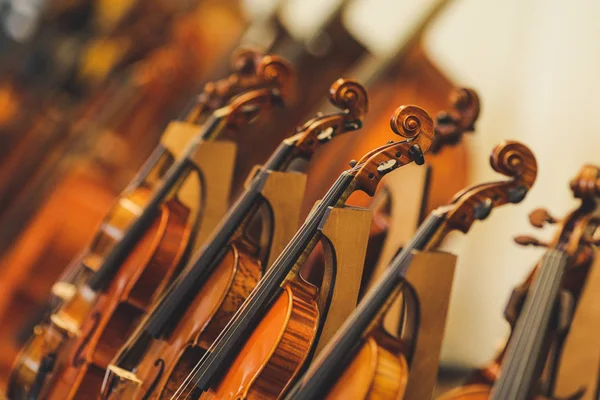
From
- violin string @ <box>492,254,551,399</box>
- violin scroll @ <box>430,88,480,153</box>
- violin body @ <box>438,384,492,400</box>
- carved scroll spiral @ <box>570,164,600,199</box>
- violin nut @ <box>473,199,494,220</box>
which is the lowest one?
violin body @ <box>438,384,492,400</box>

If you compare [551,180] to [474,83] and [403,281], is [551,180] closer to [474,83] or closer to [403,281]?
[474,83]

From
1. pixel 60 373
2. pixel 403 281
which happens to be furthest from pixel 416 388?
pixel 60 373

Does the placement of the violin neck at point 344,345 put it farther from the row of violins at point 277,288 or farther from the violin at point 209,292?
the violin at point 209,292

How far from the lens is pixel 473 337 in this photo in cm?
232

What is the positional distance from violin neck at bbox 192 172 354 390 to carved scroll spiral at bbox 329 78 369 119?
17cm

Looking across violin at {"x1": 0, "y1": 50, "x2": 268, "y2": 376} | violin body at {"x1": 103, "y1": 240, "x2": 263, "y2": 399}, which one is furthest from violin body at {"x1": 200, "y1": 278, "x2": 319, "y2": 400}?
violin at {"x1": 0, "y1": 50, "x2": 268, "y2": 376}

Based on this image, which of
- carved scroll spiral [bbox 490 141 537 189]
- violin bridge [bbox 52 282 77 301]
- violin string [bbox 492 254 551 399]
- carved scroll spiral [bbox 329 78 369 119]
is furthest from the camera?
violin bridge [bbox 52 282 77 301]

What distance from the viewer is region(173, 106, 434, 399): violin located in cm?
113

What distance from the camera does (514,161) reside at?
113 centimetres

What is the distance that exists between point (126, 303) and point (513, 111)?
1.40 m

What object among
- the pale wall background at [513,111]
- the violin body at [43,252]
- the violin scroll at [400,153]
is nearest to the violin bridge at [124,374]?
the violin scroll at [400,153]

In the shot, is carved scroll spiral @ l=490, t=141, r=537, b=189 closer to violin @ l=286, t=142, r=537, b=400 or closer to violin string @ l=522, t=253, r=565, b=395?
violin @ l=286, t=142, r=537, b=400

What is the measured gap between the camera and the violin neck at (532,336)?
92 cm

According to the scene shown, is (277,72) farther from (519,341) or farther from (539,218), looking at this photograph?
(519,341)
